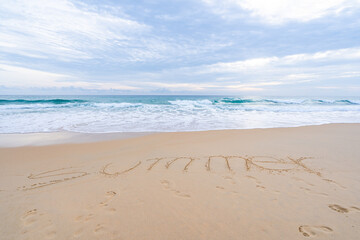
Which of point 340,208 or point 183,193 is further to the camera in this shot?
point 183,193

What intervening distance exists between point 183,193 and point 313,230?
1.79 metres

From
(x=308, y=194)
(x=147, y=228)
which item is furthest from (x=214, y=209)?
(x=308, y=194)

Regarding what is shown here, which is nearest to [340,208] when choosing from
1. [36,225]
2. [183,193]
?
[183,193]

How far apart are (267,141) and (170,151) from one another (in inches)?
144

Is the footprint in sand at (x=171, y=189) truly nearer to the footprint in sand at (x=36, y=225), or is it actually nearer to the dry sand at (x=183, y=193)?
the dry sand at (x=183, y=193)

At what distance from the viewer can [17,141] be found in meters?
6.35

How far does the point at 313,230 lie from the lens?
2000 mm

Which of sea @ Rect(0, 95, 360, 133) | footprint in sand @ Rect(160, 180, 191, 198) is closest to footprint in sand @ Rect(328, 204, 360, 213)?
footprint in sand @ Rect(160, 180, 191, 198)

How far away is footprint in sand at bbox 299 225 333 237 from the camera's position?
1.95 m

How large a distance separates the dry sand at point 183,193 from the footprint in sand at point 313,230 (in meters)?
0.01

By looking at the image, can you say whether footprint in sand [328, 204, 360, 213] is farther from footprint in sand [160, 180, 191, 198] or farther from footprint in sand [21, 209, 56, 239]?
footprint in sand [21, 209, 56, 239]

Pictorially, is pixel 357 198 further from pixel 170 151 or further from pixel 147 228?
pixel 170 151

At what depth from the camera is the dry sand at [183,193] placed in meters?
2.07

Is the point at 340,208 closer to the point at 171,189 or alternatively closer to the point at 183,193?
the point at 183,193
